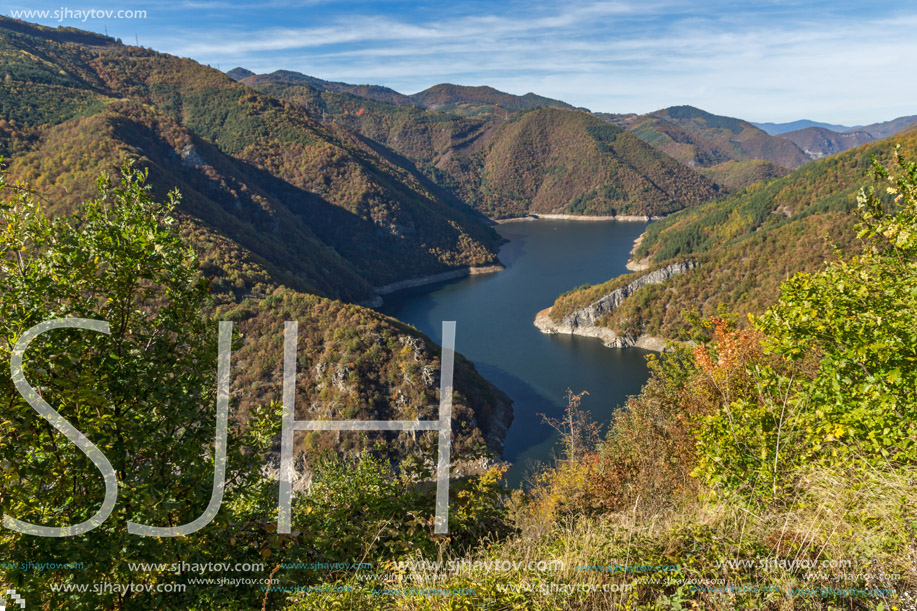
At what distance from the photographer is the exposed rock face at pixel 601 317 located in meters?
76.1

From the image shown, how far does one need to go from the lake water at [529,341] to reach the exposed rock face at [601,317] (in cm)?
185

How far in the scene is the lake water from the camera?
5249cm

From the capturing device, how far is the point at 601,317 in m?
81.1

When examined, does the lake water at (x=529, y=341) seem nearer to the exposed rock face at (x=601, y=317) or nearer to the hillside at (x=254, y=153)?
the exposed rock face at (x=601, y=317)

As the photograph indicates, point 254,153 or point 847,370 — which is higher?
point 254,153

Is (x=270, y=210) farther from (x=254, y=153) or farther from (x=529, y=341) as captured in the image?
(x=529, y=341)

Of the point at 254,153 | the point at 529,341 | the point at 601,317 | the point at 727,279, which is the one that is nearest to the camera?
the point at 529,341

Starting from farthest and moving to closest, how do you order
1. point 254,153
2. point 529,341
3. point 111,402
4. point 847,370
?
1. point 254,153
2. point 529,341
3. point 847,370
4. point 111,402

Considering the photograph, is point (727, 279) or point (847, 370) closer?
point (847, 370)

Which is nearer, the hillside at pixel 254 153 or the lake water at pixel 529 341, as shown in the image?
the lake water at pixel 529 341

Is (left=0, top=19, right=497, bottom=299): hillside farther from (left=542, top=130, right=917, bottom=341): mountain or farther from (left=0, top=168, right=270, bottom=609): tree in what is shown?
(left=0, top=168, right=270, bottom=609): tree

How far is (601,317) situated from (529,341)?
1407 cm

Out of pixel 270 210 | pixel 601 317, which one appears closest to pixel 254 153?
pixel 270 210

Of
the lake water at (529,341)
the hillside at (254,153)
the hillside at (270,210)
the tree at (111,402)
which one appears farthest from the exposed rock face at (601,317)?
the tree at (111,402)
